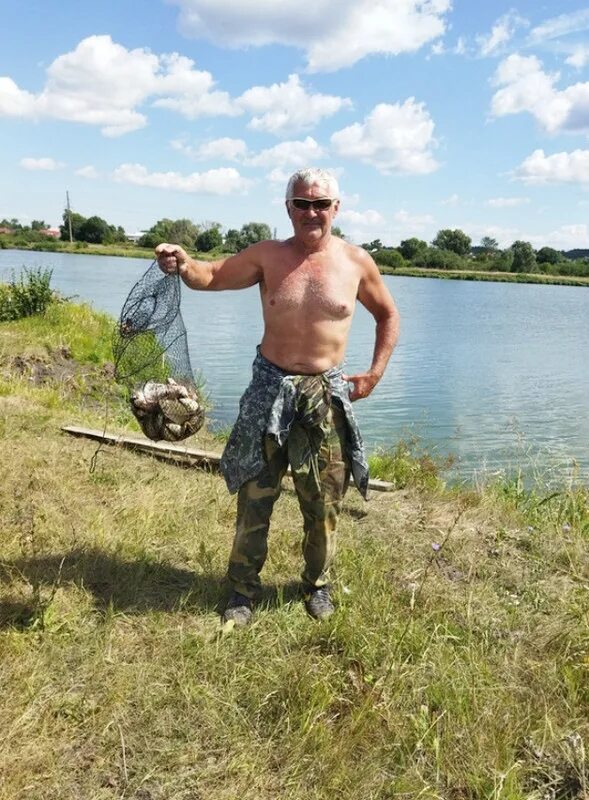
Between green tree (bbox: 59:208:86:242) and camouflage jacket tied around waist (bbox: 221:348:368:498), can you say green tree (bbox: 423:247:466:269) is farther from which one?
camouflage jacket tied around waist (bbox: 221:348:368:498)

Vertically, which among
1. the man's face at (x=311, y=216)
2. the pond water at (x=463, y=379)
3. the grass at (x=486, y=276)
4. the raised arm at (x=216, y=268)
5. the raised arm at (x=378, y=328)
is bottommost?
the pond water at (x=463, y=379)

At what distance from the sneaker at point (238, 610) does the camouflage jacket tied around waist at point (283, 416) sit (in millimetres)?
553

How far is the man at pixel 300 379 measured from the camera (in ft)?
10.3

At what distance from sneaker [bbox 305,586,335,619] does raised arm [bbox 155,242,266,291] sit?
1.59 m

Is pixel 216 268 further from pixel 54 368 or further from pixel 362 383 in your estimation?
pixel 54 368

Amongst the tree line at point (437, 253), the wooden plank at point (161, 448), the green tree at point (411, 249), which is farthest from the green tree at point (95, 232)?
the wooden plank at point (161, 448)

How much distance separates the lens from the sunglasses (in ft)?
9.99

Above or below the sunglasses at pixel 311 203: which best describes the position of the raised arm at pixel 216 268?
below

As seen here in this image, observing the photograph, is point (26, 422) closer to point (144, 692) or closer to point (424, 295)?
point (144, 692)

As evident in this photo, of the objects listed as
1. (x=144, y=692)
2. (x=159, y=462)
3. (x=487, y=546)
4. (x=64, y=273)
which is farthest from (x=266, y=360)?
(x=64, y=273)

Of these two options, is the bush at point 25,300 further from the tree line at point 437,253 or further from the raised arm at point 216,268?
the tree line at point 437,253

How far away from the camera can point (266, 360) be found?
329 centimetres

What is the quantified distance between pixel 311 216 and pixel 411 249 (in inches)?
3374

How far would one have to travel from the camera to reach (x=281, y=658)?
2.96 meters
